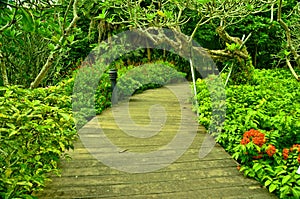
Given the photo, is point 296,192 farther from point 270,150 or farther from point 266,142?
point 266,142

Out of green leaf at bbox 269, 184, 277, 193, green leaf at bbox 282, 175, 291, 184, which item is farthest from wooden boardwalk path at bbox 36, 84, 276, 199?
green leaf at bbox 282, 175, 291, 184

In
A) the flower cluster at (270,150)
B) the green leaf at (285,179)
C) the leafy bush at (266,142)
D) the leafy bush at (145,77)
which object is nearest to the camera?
the green leaf at (285,179)

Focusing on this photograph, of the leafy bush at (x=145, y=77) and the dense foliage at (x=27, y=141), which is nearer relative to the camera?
the dense foliage at (x=27, y=141)

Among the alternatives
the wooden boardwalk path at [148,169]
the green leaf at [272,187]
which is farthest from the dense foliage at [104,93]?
the wooden boardwalk path at [148,169]

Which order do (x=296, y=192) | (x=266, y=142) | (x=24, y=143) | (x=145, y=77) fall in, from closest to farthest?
(x=24, y=143) < (x=296, y=192) < (x=266, y=142) < (x=145, y=77)

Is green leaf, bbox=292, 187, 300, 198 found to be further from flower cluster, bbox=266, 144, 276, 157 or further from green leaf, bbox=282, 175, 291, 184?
flower cluster, bbox=266, 144, 276, 157

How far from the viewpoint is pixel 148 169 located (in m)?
3.72

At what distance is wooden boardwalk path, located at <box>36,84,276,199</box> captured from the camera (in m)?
3.16

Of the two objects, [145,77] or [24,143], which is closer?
[24,143]

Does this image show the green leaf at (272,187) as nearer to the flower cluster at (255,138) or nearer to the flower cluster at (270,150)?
the flower cluster at (270,150)

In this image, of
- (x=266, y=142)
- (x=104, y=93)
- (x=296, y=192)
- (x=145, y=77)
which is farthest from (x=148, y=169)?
(x=145, y=77)

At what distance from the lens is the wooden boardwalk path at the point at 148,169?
10.4ft

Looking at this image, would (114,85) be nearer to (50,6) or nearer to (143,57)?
(50,6)

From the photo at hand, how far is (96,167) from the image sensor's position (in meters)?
3.77
